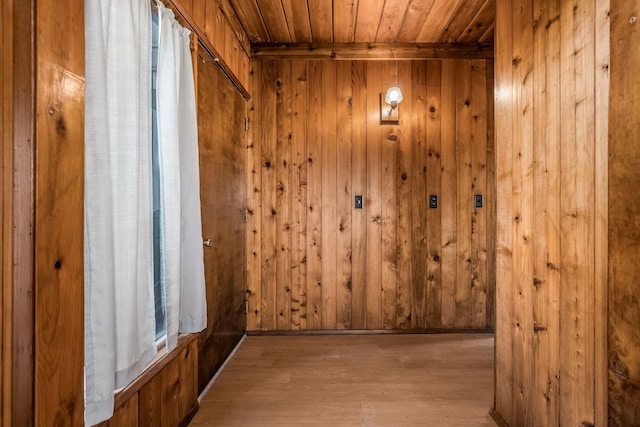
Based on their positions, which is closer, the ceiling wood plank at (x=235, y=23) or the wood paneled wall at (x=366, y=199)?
the ceiling wood plank at (x=235, y=23)

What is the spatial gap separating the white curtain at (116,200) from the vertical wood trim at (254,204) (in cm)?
161

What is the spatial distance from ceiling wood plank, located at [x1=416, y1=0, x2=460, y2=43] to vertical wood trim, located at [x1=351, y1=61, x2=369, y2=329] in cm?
59

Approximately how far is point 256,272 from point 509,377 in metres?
2.11

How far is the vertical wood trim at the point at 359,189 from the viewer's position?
2.90 m

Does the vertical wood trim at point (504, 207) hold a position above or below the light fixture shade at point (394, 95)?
below

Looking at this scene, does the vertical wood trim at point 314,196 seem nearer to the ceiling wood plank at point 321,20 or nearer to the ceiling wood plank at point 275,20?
the ceiling wood plank at point 321,20

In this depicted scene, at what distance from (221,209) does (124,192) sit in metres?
1.09

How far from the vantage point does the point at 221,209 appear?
7.22ft

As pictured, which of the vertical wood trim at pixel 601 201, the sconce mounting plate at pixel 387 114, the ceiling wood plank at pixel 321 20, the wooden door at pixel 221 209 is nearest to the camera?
the vertical wood trim at pixel 601 201

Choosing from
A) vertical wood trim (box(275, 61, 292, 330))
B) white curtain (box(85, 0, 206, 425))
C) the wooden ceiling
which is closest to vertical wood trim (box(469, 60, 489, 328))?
the wooden ceiling

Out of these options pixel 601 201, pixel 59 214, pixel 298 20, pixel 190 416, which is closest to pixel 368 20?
pixel 298 20

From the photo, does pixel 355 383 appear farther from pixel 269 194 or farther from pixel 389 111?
pixel 389 111

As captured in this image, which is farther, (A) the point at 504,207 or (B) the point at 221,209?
(B) the point at 221,209

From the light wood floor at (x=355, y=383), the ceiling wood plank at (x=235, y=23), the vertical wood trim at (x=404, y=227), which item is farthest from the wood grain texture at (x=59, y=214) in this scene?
the vertical wood trim at (x=404, y=227)
